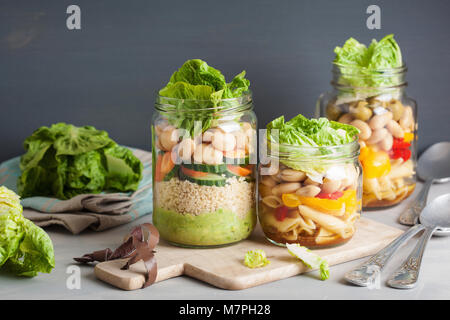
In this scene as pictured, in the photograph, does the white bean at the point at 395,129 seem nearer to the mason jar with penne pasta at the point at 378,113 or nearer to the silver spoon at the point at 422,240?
the mason jar with penne pasta at the point at 378,113

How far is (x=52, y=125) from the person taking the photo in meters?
1.79

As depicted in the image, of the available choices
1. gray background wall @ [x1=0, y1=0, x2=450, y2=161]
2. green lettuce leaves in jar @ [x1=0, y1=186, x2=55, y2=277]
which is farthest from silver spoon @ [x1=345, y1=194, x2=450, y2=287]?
gray background wall @ [x1=0, y1=0, x2=450, y2=161]

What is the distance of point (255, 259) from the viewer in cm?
127

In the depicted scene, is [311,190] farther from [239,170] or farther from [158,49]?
[158,49]

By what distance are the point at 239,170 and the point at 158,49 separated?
68 centimetres

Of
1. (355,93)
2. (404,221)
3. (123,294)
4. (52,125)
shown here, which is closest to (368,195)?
(404,221)

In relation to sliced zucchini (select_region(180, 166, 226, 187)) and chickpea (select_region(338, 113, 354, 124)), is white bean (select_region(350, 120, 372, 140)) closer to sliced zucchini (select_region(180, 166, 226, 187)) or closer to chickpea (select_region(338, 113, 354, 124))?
chickpea (select_region(338, 113, 354, 124))

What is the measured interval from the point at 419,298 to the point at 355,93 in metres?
0.64

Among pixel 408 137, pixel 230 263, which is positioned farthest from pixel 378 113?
pixel 230 263

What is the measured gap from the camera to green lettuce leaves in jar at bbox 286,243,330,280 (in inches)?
49.6

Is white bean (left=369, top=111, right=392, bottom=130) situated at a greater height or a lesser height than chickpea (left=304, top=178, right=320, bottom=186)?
greater

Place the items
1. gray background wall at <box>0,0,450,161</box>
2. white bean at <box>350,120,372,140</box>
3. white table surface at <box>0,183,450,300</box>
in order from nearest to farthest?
white table surface at <box>0,183,450,300</box> → white bean at <box>350,120,372,140</box> → gray background wall at <box>0,0,450,161</box>

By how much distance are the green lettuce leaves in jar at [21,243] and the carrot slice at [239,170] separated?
1.30 ft
